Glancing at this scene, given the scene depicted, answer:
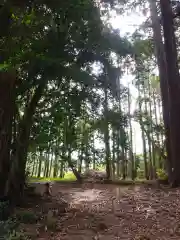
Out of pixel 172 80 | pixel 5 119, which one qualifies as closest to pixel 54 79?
pixel 5 119

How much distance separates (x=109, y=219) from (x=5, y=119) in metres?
2.86

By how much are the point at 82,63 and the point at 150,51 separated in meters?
6.34

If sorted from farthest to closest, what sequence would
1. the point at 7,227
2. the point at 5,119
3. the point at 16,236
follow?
the point at 5,119, the point at 7,227, the point at 16,236

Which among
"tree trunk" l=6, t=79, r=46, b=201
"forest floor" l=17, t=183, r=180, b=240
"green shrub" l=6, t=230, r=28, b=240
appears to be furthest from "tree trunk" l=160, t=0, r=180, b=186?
"green shrub" l=6, t=230, r=28, b=240

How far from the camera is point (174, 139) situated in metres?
8.12

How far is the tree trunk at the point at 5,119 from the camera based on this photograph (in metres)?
5.69

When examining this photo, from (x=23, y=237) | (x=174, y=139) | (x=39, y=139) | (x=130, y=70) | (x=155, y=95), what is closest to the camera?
(x=23, y=237)

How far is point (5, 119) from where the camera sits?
19.1 feet

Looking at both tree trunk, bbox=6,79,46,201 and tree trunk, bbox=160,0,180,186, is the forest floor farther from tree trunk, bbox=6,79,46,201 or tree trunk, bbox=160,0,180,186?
tree trunk, bbox=160,0,180,186

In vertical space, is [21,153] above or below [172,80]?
below

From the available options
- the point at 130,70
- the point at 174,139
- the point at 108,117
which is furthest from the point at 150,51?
the point at 108,117

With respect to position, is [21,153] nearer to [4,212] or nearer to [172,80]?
[4,212]

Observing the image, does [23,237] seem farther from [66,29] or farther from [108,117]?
[66,29]

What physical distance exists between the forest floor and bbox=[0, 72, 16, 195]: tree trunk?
2.98 ft
